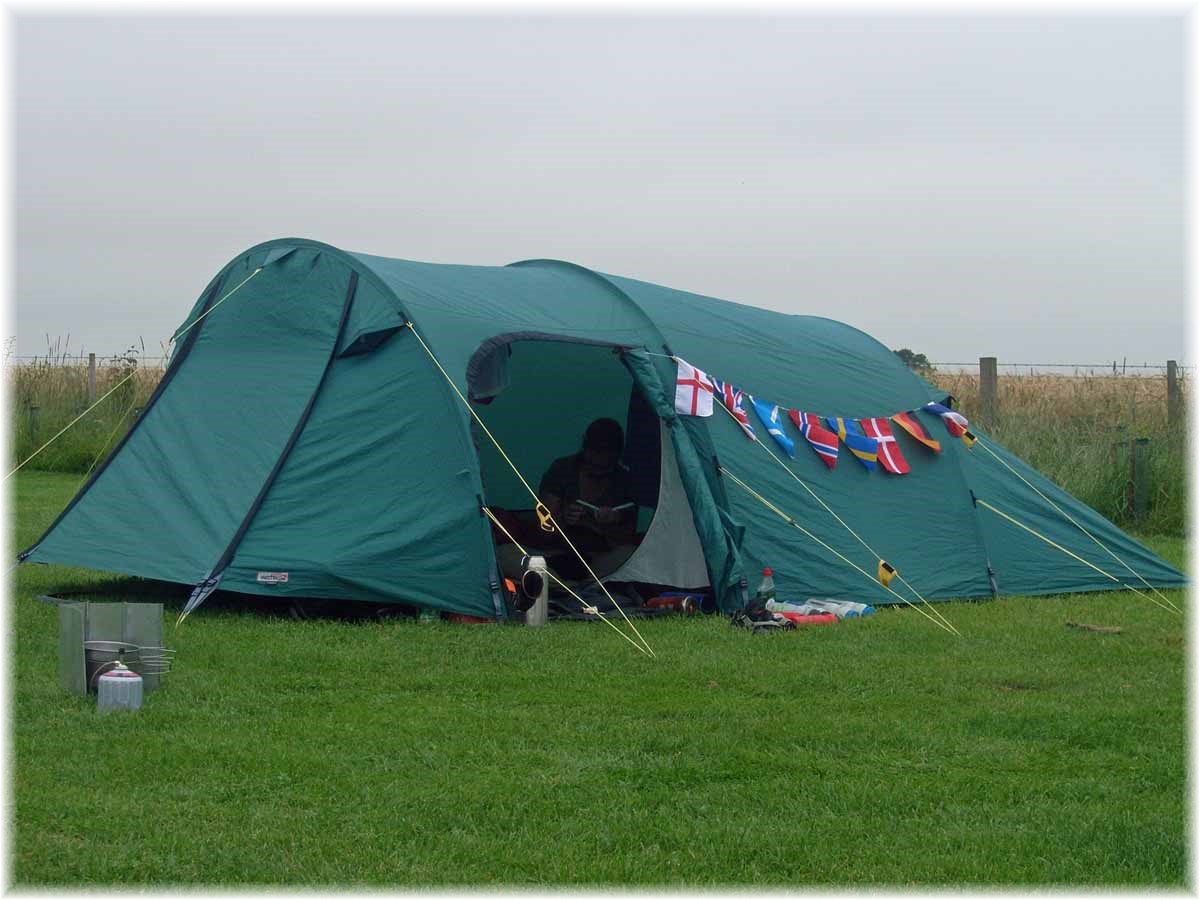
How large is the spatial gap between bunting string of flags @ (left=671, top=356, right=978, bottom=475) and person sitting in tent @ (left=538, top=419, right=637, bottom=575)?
940mm

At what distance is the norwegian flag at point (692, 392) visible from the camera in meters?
8.95

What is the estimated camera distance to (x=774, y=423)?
9305 millimetres

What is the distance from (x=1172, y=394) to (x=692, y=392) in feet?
25.8

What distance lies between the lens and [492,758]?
5363 millimetres

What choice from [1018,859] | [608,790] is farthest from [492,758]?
[1018,859]

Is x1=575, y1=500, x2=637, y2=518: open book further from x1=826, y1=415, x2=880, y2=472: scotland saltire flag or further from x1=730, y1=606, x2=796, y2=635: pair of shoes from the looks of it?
x1=730, y1=606, x2=796, y2=635: pair of shoes

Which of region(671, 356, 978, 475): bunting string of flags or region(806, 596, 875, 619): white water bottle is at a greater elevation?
region(671, 356, 978, 475): bunting string of flags

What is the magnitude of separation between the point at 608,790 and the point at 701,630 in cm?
309

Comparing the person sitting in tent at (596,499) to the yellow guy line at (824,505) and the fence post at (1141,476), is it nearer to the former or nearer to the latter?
the yellow guy line at (824,505)

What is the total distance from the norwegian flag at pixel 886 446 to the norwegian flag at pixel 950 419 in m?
0.52

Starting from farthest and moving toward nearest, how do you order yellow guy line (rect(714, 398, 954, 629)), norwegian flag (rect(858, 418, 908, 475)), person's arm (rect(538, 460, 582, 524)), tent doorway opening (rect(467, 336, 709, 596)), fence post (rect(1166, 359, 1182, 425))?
fence post (rect(1166, 359, 1182, 425)) < norwegian flag (rect(858, 418, 908, 475)) < person's arm (rect(538, 460, 582, 524)) < yellow guy line (rect(714, 398, 954, 629)) < tent doorway opening (rect(467, 336, 709, 596))

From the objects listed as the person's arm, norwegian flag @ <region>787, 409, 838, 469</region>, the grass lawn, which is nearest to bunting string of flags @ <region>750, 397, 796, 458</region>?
norwegian flag @ <region>787, 409, 838, 469</region>

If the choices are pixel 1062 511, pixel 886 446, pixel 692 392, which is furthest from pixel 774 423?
pixel 1062 511

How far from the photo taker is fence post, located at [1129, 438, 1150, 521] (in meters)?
13.5
